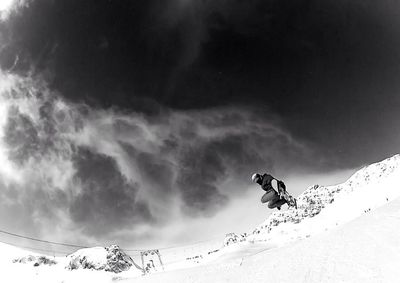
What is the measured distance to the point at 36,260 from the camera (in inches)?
6137

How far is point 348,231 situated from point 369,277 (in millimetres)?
3159

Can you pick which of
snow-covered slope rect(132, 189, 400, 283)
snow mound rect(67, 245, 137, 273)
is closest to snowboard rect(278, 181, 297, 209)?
snow-covered slope rect(132, 189, 400, 283)

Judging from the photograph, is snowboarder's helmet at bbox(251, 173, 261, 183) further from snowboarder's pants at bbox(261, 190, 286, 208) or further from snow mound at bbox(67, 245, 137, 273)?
snow mound at bbox(67, 245, 137, 273)

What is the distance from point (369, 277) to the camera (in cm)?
664

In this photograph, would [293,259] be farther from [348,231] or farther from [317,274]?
[348,231]

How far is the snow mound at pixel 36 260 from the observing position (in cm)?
14982

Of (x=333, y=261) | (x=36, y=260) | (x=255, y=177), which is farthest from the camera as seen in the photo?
(x=36, y=260)

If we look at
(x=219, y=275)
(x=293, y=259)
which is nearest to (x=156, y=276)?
(x=219, y=275)

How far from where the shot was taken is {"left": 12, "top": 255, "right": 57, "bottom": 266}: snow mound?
149825 mm

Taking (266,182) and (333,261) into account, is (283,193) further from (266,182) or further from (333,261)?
(333,261)

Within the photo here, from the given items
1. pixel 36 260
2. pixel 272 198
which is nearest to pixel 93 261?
pixel 36 260

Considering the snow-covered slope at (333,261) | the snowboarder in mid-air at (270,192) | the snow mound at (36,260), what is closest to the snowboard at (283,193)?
the snowboarder in mid-air at (270,192)

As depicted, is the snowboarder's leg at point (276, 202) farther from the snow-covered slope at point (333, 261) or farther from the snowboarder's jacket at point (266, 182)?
the snow-covered slope at point (333, 261)

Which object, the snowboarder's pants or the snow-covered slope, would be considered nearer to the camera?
the snow-covered slope
